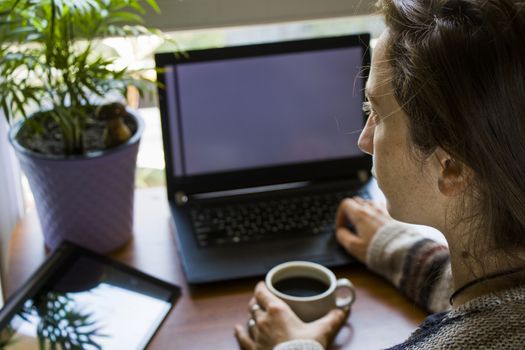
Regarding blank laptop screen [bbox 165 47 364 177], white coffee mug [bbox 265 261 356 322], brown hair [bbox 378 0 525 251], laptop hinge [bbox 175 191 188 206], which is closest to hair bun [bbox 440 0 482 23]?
brown hair [bbox 378 0 525 251]

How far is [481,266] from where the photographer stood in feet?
2.58

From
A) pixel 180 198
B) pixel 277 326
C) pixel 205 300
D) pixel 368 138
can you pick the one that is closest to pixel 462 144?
pixel 368 138

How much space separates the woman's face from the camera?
754 millimetres

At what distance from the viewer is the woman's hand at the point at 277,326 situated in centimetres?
95

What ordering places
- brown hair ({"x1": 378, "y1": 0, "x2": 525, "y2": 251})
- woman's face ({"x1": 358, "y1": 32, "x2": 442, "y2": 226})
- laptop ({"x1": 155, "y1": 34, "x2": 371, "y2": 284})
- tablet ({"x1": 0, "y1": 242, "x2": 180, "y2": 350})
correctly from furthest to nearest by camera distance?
laptop ({"x1": 155, "y1": 34, "x2": 371, "y2": 284})
tablet ({"x1": 0, "y1": 242, "x2": 180, "y2": 350})
woman's face ({"x1": 358, "y1": 32, "x2": 442, "y2": 226})
brown hair ({"x1": 378, "y1": 0, "x2": 525, "y2": 251})

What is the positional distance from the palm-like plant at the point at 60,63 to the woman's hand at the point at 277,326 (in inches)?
14.2

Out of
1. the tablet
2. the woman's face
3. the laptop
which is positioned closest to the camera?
the woman's face

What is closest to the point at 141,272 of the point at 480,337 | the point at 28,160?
the point at 28,160

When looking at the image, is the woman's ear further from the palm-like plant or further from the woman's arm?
the palm-like plant

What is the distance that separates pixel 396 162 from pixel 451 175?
2.8 inches

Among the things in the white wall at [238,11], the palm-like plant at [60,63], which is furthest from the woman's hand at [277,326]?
the white wall at [238,11]

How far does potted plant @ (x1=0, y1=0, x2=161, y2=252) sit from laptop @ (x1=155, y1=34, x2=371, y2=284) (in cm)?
9

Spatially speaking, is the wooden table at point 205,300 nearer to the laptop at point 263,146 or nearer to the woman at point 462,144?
the laptop at point 263,146

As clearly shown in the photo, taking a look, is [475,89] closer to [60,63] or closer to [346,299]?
[346,299]
